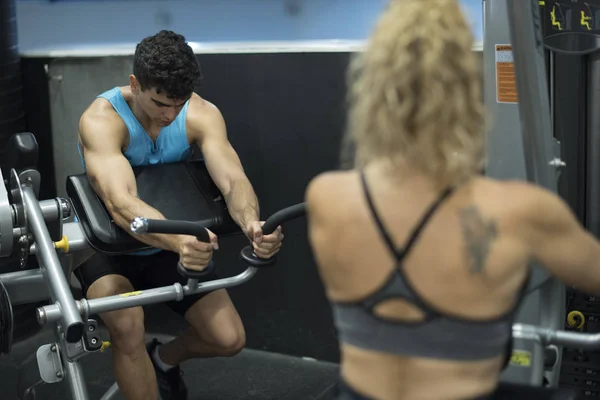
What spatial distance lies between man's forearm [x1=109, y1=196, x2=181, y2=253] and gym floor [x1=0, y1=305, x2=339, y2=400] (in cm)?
108

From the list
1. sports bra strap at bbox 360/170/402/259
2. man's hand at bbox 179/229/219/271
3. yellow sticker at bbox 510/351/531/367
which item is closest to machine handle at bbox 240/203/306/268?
man's hand at bbox 179/229/219/271

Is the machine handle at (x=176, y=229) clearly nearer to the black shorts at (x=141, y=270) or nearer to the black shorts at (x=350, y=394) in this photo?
the black shorts at (x=141, y=270)

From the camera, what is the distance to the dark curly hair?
9.68 ft

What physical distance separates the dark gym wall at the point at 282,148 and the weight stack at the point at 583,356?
1261 mm

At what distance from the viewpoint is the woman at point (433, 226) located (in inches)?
61.6

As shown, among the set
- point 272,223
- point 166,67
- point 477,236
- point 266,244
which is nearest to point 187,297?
point 266,244

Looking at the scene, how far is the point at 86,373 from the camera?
4.05 m

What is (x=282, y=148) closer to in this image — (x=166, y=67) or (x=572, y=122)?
(x=166, y=67)

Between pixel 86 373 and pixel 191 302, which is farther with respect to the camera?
pixel 86 373

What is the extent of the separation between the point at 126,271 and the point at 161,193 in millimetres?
338

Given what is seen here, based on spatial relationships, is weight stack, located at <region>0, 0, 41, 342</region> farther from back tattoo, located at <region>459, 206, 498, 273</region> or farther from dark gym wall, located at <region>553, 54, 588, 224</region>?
back tattoo, located at <region>459, 206, 498, 273</region>

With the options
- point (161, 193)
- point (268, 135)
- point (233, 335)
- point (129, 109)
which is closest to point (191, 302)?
point (233, 335)

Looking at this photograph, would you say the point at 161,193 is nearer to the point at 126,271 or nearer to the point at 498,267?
the point at 126,271

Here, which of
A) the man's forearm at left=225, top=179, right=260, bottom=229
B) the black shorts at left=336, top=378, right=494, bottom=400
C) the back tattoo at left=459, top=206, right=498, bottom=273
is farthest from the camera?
the man's forearm at left=225, top=179, right=260, bottom=229
